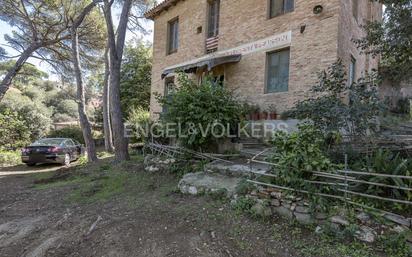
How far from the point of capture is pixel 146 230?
3.89 m

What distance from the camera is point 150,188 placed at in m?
6.10

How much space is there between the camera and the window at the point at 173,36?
1385 cm

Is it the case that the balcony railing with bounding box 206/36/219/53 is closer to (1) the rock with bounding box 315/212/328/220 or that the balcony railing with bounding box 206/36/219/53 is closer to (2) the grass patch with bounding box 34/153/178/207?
(2) the grass patch with bounding box 34/153/178/207

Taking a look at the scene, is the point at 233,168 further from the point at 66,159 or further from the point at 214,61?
the point at 66,159

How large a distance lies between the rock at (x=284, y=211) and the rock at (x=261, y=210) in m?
0.09

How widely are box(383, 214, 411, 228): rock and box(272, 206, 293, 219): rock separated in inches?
46.1

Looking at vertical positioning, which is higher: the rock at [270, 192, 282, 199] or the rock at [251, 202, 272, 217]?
the rock at [270, 192, 282, 199]

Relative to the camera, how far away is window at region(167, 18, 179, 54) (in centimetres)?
1385

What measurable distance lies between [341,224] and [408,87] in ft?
47.3

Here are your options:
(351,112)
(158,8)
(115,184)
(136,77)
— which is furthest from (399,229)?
(136,77)

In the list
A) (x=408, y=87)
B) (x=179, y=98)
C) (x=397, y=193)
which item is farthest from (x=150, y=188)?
(x=408, y=87)

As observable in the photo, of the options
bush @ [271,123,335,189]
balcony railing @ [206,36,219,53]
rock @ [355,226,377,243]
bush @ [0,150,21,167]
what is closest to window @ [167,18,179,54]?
balcony railing @ [206,36,219,53]

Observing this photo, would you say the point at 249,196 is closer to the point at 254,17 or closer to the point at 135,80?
the point at 254,17

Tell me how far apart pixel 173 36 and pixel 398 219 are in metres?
13.1
